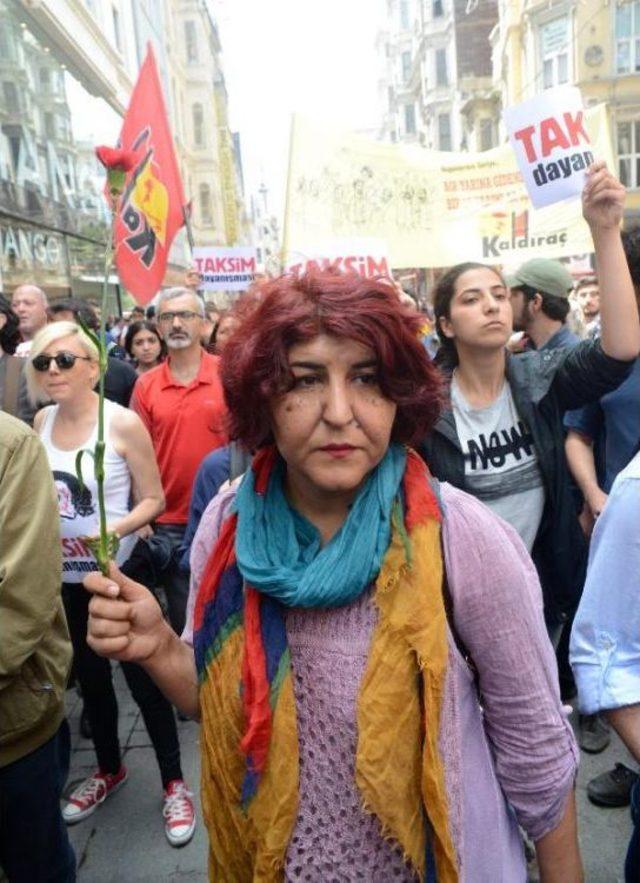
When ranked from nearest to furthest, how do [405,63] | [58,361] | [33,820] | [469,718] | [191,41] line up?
[469,718] → [33,820] → [58,361] → [191,41] → [405,63]

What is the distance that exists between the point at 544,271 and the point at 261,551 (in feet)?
9.92

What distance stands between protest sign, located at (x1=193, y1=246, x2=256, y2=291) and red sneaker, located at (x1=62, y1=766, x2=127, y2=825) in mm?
8398

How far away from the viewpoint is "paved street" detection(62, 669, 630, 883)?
2.50m

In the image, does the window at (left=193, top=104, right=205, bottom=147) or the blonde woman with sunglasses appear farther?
the window at (left=193, top=104, right=205, bottom=147)

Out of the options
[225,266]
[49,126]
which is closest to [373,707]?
[225,266]

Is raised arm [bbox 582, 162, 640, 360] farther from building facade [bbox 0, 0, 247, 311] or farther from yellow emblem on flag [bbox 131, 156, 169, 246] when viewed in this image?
building facade [bbox 0, 0, 247, 311]

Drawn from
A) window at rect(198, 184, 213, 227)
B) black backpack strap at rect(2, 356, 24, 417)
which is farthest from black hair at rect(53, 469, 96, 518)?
window at rect(198, 184, 213, 227)

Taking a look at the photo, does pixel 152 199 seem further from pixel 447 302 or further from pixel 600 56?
pixel 600 56

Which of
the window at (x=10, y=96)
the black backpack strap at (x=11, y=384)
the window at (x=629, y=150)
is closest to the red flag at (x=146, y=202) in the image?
the black backpack strap at (x=11, y=384)

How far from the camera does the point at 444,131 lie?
52656mm

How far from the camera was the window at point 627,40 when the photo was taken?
2506 centimetres

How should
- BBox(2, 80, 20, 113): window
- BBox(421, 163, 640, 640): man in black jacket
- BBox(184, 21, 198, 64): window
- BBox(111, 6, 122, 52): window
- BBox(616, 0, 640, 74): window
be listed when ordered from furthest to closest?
BBox(184, 21, 198, 64): window
BBox(616, 0, 640, 74): window
BBox(111, 6, 122, 52): window
BBox(2, 80, 20, 113): window
BBox(421, 163, 640, 640): man in black jacket

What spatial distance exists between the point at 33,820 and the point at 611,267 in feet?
6.86

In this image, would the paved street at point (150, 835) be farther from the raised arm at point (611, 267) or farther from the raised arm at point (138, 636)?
the raised arm at point (611, 267)
